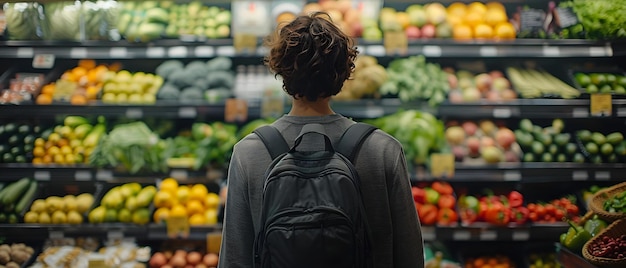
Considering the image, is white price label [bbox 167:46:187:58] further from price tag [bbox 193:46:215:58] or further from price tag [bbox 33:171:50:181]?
price tag [bbox 33:171:50:181]

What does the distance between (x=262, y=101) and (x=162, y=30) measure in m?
0.96

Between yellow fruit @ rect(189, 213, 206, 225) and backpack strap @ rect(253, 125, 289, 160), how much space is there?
1.96m

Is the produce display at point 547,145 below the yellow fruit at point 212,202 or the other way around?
the other way around

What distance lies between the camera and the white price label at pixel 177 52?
12.3 ft

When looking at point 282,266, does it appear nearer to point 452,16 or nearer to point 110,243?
point 110,243

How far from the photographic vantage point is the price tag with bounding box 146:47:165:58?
12.3 ft

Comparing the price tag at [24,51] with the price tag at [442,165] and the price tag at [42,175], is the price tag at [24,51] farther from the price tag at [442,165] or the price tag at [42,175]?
the price tag at [442,165]

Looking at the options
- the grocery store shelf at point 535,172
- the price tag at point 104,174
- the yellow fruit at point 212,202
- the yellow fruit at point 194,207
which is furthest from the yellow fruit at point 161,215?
the grocery store shelf at point 535,172

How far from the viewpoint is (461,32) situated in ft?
12.7

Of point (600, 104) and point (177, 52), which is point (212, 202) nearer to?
point (177, 52)

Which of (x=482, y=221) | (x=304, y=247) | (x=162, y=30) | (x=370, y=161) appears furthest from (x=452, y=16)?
(x=304, y=247)

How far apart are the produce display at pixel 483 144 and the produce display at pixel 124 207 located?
216 centimetres

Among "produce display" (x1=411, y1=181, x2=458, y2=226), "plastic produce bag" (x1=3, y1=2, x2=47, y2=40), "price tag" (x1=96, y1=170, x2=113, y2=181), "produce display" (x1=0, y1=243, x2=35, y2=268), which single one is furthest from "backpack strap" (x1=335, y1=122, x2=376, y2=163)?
"plastic produce bag" (x1=3, y1=2, x2=47, y2=40)

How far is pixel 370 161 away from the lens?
1677 mm
